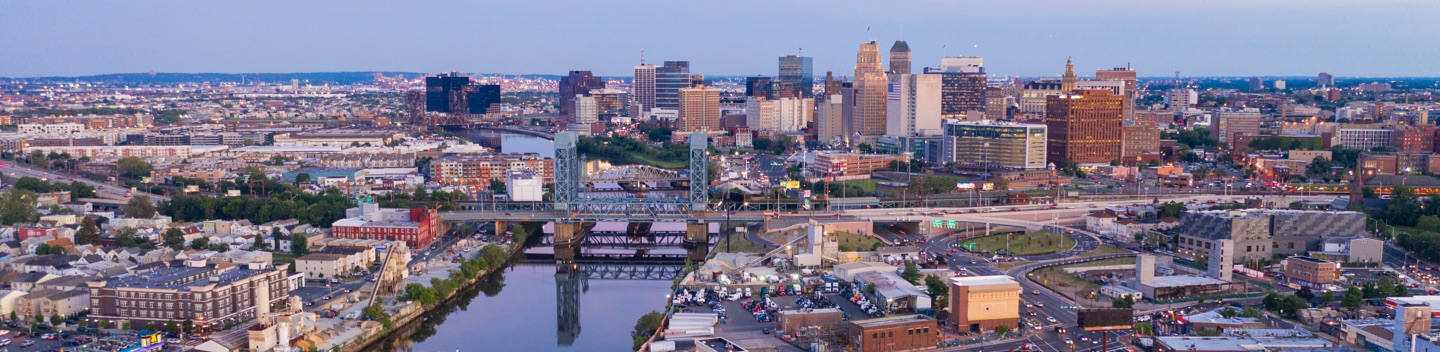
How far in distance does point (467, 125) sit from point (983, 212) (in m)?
45.5

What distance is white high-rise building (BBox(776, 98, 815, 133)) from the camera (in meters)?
55.6

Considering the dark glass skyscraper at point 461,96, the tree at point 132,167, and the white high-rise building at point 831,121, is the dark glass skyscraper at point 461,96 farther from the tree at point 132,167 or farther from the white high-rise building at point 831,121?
the tree at point 132,167

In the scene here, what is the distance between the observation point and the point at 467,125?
6544 cm

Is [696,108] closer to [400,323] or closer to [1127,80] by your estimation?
[1127,80]

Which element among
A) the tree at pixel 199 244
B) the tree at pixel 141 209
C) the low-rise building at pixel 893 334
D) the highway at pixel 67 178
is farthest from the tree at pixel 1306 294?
the highway at pixel 67 178

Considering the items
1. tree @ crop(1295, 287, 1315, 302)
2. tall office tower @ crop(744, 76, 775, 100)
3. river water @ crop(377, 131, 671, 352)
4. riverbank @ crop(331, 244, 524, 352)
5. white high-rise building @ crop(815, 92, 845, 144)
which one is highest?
tall office tower @ crop(744, 76, 775, 100)

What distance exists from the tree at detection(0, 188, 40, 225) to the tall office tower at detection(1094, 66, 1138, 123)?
107 feet

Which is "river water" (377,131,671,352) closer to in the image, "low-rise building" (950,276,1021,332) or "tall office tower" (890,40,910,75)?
"low-rise building" (950,276,1021,332)

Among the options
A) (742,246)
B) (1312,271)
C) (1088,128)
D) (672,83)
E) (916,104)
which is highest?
(672,83)

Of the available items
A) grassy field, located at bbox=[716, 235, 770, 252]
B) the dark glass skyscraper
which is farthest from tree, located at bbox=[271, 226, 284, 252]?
the dark glass skyscraper

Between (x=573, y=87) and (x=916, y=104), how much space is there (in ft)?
123

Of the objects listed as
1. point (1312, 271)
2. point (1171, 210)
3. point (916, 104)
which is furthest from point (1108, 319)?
point (916, 104)

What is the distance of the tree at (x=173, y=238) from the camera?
63.7 ft

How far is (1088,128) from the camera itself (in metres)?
35.4
